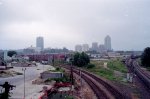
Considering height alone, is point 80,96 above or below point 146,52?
below

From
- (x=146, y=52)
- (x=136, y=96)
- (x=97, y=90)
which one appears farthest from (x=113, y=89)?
(x=146, y=52)

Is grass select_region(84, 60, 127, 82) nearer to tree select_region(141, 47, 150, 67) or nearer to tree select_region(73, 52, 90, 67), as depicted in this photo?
tree select_region(73, 52, 90, 67)

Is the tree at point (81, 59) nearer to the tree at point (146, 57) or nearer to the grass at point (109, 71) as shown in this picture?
the grass at point (109, 71)

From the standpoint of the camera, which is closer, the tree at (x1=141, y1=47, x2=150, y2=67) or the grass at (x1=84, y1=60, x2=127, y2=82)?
the grass at (x1=84, y1=60, x2=127, y2=82)

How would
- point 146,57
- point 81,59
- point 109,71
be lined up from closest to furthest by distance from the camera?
point 109,71, point 146,57, point 81,59

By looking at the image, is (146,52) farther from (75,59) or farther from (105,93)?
(105,93)

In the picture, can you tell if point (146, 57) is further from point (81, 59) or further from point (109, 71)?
point (81, 59)

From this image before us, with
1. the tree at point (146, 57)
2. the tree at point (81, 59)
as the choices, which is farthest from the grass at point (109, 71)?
the tree at point (146, 57)

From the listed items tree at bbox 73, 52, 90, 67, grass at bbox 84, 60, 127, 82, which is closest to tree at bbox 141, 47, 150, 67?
grass at bbox 84, 60, 127, 82

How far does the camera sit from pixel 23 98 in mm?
39562

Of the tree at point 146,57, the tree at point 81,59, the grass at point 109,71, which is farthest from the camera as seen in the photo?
the tree at point 81,59

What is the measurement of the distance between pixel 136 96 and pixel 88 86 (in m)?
12.9

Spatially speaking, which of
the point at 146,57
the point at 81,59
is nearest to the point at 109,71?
the point at 81,59

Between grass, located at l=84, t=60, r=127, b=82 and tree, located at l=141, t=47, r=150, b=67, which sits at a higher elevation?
tree, located at l=141, t=47, r=150, b=67
